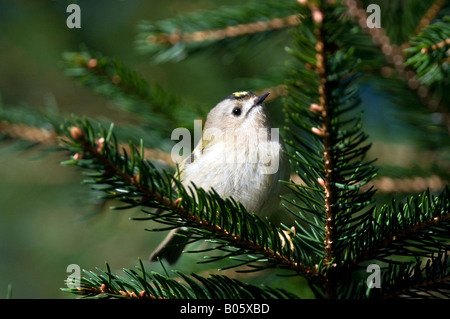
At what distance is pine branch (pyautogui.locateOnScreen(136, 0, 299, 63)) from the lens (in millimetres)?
1585

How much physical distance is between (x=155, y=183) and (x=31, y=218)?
214 cm

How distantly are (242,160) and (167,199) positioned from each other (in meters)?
0.70

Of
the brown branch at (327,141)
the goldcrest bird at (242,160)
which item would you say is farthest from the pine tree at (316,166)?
the goldcrest bird at (242,160)

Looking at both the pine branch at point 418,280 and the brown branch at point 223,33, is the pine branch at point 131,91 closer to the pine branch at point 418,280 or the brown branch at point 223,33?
the brown branch at point 223,33

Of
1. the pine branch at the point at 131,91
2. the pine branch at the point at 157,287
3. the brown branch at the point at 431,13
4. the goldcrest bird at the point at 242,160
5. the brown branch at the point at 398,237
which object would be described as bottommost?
the pine branch at the point at 157,287

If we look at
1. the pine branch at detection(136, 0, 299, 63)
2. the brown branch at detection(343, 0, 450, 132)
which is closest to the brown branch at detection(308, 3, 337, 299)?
the brown branch at detection(343, 0, 450, 132)

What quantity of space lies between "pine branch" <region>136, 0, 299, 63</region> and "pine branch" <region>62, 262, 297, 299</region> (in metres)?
0.87

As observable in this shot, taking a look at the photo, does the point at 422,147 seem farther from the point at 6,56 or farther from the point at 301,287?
the point at 6,56

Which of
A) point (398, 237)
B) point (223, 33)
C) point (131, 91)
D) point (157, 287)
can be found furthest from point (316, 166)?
point (131, 91)

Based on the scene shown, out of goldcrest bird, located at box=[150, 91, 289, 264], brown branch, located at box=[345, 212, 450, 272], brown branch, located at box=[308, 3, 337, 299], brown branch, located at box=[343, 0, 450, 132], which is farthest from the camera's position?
goldcrest bird, located at box=[150, 91, 289, 264]

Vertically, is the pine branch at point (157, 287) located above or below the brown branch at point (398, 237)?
below

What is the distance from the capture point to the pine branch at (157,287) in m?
1.02

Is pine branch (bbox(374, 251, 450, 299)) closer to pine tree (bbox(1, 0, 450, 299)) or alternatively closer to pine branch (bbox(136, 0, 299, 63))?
pine tree (bbox(1, 0, 450, 299))
